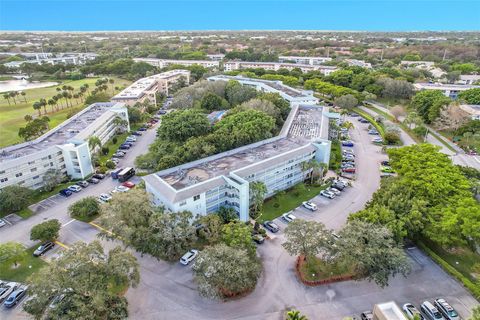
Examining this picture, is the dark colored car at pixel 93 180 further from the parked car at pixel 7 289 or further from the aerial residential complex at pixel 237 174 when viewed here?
the parked car at pixel 7 289

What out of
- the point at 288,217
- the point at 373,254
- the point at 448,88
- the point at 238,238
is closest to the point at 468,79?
the point at 448,88

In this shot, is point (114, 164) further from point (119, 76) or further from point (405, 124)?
point (119, 76)

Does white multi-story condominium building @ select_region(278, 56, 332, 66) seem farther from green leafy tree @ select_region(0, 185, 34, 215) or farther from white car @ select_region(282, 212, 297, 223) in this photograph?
green leafy tree @ select_region(0, 185, 34, 215)

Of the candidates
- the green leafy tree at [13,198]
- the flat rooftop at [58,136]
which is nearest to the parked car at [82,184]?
the green leafy tree at [13,198]

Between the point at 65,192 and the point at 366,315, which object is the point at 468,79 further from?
the point at 65,192

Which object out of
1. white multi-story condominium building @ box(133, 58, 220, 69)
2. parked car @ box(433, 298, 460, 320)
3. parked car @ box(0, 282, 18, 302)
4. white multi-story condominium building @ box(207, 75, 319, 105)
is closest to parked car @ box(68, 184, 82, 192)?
parked car @ box(0, 282, 18, 302)

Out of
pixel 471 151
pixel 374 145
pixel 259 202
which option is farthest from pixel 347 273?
pixel 471 151
